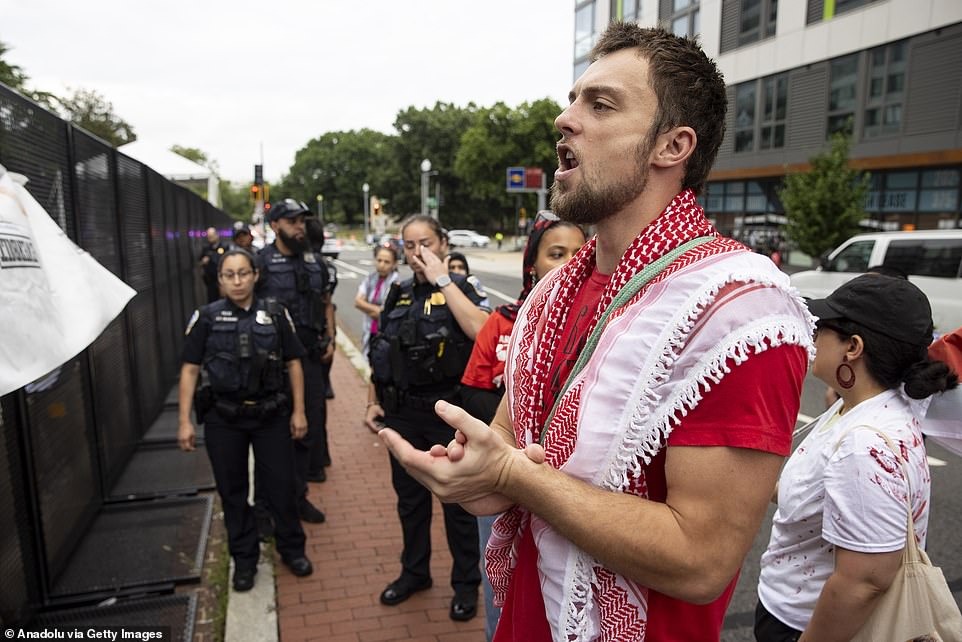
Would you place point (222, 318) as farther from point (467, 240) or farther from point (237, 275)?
point (467, 240)

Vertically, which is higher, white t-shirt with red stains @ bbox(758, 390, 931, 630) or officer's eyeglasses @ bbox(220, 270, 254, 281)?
officer's eyeglasses @ bbox(220, 270, 254, 281)

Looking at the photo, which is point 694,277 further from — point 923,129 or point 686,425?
point 923,129

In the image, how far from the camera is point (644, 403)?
1.21m

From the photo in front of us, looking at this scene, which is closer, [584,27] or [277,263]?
[277,263]

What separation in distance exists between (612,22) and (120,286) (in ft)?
7.14

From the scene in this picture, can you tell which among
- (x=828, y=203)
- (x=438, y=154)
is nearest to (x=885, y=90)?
(x=828, y=203)

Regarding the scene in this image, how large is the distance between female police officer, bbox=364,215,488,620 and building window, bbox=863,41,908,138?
81.6 feet

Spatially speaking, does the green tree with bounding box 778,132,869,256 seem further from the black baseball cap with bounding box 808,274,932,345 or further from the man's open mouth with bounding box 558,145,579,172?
the man's open mouth with bounding box 558,145,579,172

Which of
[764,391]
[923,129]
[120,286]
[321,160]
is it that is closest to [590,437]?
[764,391]

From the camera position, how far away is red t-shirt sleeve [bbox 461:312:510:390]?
3.03 metres

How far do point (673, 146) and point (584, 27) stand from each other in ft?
128

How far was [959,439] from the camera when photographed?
1.97m

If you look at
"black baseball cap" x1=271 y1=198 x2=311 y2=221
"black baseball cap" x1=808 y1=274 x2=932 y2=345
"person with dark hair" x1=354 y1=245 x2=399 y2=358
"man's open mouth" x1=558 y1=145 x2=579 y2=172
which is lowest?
"person with dark hair" x1=354 y1=245 x2=399 y2=358

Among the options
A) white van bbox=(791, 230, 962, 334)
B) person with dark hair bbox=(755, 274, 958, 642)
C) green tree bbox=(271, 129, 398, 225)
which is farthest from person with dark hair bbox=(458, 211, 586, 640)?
green tree bbox=(271, 129, 398, 225)
